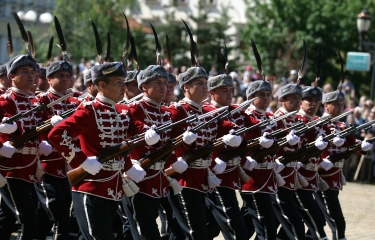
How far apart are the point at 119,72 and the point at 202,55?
26.6 meters

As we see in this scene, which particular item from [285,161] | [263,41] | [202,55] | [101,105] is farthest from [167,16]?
[101,105]

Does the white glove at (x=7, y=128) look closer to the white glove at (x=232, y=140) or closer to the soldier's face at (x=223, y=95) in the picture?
the white glove at (x=232, y=140)

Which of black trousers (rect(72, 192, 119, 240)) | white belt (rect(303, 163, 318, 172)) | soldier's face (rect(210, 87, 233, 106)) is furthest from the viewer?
white belt (rect(303, 163, 318, 172))

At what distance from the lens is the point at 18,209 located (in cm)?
870

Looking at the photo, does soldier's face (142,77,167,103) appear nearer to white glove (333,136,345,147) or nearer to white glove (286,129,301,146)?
white glove (286,129,301,146)

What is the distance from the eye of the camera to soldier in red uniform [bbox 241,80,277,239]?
387 inches

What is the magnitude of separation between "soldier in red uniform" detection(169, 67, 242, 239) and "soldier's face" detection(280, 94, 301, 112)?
1478 mm

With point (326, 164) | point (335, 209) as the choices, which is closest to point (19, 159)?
point (326, 164)

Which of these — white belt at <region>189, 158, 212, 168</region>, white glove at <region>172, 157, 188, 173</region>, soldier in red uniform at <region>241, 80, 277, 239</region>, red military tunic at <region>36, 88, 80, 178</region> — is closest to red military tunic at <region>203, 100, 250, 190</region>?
soldier in red uniform at <region>241, 80, 277, 239</region>

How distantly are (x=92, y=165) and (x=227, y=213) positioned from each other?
236 centimetres

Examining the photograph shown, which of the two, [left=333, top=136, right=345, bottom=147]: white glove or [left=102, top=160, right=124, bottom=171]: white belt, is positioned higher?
[left=102, top=160, right=124, bottom=171]: white belt

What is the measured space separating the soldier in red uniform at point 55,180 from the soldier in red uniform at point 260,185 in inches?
78.0

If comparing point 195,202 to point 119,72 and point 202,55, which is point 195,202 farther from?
point 202,55

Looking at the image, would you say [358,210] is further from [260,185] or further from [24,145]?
[24,145]
